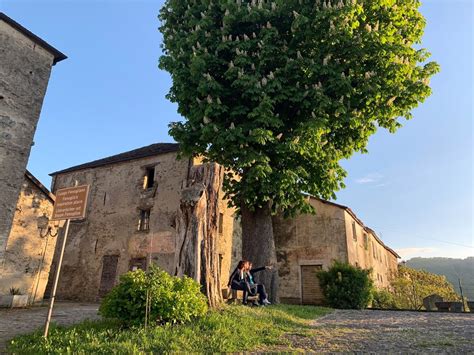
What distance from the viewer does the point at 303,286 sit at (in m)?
19.1

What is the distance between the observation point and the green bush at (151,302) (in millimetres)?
6445

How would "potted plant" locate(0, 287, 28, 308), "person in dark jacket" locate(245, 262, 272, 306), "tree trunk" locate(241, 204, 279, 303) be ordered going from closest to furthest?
"person in dark jacket" locate(245, 262, 272, 306) < "potted plant" locate(0, 287, 28, 308) < "tree trunk" locate(241, 204, 279, 303)

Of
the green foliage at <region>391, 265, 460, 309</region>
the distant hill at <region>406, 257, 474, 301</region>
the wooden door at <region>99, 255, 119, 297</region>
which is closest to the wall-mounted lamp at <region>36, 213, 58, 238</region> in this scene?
the wooden door at <region>99, 255, 119, 297</region>

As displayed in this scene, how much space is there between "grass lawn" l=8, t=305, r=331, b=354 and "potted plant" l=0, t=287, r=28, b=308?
7.55 meters

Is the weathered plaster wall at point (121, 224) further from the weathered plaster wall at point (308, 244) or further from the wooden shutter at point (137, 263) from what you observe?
the weathered plaster wall at point (308, 244)

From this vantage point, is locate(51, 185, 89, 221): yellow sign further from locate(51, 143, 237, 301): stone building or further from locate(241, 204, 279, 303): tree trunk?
locate(51, 143, 237, 301): stone building

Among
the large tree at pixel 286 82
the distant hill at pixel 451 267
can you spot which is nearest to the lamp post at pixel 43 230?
the large tree at pixel 286 82

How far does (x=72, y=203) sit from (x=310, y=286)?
15.7 metres

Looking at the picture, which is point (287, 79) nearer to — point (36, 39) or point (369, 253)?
point (36, 39)

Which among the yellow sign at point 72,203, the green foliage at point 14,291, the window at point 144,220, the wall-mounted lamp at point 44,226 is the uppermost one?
the window at point 144,220

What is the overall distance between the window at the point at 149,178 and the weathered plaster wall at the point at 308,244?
8.72 metres

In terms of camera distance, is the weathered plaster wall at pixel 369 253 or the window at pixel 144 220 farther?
the weathered plaster wall at pixel 369 253

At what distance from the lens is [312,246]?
19641mm

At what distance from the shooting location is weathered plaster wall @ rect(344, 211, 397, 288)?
19859 mm
